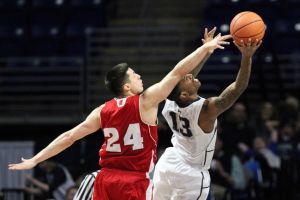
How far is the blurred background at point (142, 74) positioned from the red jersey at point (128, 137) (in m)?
3.93

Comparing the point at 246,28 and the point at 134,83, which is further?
the point at 246,28

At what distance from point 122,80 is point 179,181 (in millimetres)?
1133

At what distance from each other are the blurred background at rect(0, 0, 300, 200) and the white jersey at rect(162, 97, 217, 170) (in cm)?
333

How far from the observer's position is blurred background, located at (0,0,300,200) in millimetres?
11227

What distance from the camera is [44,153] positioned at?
274 inches

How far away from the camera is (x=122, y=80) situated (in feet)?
21.9

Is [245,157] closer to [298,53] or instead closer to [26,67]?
[298,53]

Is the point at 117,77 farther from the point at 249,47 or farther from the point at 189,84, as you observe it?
the point at 249,47

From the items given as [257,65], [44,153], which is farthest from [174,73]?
[257,65]

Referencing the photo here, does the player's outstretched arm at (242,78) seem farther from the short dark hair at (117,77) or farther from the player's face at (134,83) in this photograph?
the short dark hair at (117,77)

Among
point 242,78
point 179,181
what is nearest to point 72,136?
point 179,181

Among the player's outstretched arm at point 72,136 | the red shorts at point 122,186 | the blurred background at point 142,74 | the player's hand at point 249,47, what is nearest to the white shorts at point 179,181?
the red shorts at point 122,186

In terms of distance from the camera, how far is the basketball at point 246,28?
6.89m

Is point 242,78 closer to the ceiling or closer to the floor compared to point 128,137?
closer to the ceiling
